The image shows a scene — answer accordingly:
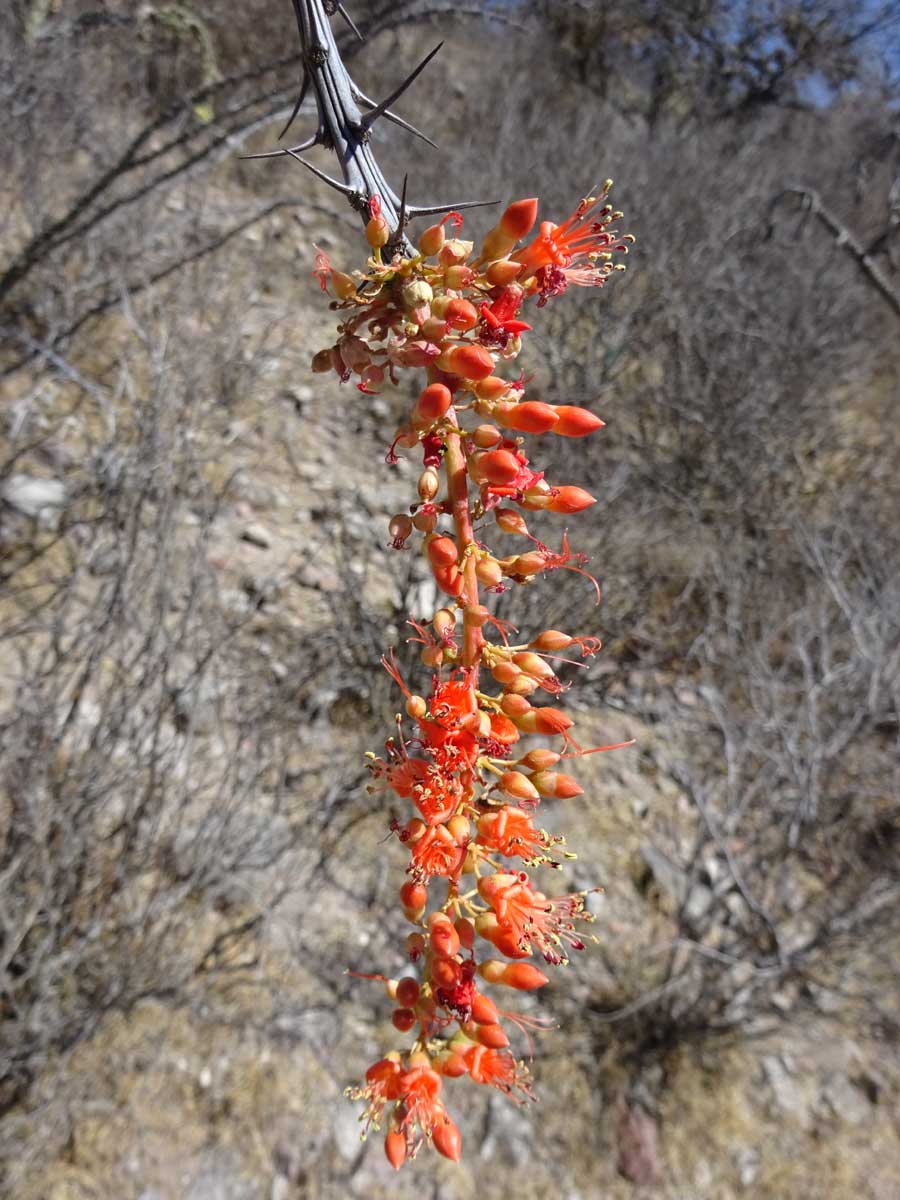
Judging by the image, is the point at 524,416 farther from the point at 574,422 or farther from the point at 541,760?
the point at 541,760

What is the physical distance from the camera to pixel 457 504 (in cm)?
76

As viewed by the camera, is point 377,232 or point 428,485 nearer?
point 377,232

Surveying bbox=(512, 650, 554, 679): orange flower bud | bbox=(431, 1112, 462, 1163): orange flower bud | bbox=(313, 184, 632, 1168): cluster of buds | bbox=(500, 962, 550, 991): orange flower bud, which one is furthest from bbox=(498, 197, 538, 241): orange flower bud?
bbox=(431, 1112, 462, 1163): orange flower bud

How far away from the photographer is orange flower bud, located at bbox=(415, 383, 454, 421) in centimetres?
68

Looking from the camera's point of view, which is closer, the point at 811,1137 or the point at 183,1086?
the point at 183,1086

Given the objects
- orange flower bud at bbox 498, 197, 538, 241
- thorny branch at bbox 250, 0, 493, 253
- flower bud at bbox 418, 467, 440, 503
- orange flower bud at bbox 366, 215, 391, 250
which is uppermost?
thorny branch at bbox 250, 0, 493, 253

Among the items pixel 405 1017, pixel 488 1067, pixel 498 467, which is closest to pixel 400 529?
pixel 498 467

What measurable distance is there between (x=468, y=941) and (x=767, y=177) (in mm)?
8912

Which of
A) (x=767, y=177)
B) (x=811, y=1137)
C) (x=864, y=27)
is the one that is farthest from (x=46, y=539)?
(x=864, y=27)

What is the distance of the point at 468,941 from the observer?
89 centimetres

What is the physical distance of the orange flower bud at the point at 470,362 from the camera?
0.68 metres

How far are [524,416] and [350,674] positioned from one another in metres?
3.13

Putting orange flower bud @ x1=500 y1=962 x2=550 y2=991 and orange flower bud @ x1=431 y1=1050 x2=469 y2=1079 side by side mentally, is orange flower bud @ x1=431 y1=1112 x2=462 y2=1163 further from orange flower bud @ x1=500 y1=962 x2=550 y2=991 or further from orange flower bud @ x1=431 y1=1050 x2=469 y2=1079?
orange flower bud @ x1=500 y1=962 x2=550 y2=991

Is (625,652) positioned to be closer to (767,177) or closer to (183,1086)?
(183,1086)
